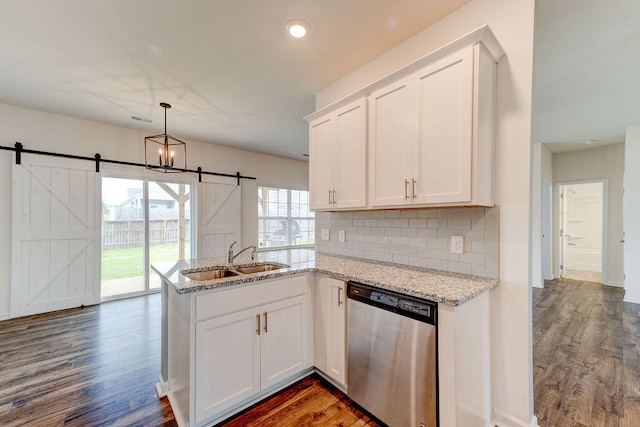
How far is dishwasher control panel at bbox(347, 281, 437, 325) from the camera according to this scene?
56.7 inches

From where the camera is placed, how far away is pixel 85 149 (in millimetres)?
3975

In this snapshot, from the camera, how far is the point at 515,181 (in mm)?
1660

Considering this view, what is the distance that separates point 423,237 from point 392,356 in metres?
0.94

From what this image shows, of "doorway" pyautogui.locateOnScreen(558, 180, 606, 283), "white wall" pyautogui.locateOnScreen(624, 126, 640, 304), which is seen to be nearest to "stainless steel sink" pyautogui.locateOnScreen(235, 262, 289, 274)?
"white wall" pyautogui.locateOnScreen(624, 126, 640, 304)

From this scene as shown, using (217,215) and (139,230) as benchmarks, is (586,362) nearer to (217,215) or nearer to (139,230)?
(217,215)

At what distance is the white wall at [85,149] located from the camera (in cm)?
345

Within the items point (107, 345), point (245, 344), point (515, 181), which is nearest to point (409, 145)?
point (515, 181)

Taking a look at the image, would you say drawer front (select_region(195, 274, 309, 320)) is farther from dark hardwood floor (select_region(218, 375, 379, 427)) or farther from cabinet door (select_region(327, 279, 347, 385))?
dark hardwood floor (select_region(218, 375, 379, 427))

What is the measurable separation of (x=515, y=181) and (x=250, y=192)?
4.95 meters

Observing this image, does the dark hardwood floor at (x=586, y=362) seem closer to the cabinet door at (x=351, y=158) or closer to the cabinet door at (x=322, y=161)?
the cabinet door at (x=351, y=158)

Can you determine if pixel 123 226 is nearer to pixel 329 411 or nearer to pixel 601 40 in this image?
pixel 329 411

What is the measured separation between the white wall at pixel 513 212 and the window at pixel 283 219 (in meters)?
5.06

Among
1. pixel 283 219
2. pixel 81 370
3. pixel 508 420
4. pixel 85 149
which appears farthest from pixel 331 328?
pixel 283 219

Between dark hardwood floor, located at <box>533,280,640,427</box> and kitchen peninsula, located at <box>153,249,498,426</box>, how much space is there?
2.45ft
